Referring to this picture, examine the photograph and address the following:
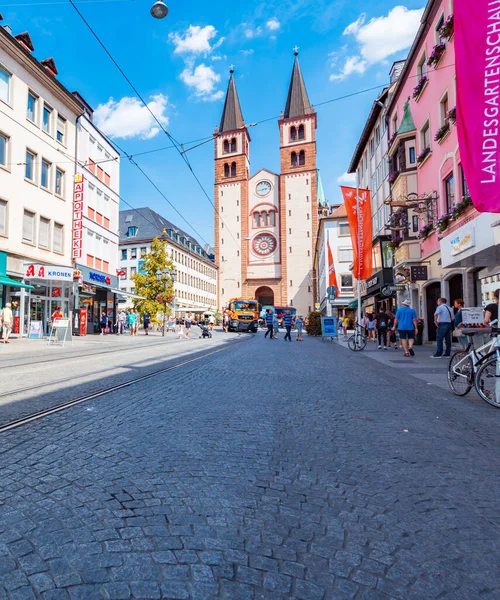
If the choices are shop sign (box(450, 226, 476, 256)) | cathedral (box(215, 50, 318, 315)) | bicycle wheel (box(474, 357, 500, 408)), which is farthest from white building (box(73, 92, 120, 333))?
cathedral (box(215, 50, 318, 315))

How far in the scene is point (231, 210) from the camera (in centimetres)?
7088

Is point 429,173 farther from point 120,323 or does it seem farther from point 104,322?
point 120,323

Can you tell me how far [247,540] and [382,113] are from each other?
94.4 feet

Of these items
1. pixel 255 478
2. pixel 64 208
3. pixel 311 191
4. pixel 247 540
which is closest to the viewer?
pixel 247 540

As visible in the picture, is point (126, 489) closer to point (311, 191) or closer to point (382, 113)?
point (382, 113)

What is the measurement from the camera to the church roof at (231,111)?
74.7 metres

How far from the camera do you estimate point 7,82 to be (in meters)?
21.9

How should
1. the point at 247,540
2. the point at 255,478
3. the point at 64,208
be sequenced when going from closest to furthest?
the point at 247,540 < the point at 255,478 < the point at 64,208

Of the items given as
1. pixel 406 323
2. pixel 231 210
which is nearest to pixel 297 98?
pixel 231 210

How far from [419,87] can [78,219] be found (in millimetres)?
19423

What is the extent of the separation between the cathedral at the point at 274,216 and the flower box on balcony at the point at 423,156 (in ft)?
160

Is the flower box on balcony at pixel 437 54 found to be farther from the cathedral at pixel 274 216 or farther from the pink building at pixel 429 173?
the cathedral at pixel 274 216

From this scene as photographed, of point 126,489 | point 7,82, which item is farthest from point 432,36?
point 126,489

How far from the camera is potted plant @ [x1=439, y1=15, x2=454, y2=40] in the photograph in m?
14.6
